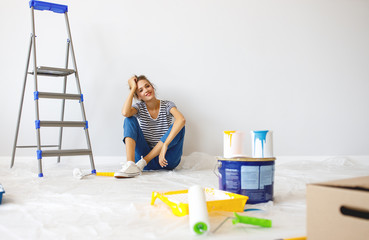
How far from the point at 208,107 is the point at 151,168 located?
2.64ft

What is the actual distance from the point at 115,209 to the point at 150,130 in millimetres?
1454

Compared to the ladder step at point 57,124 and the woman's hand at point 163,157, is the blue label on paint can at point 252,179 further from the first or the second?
the ladder step at point 57,124

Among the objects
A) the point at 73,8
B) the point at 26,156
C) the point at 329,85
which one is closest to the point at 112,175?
the point at 26,156

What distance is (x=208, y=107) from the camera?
310 centimetres

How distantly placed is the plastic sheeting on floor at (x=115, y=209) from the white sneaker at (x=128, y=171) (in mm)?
54

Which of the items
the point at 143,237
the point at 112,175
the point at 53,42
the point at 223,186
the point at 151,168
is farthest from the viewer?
the point at 53,42

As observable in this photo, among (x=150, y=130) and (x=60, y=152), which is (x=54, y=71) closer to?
(x=60, y=152)

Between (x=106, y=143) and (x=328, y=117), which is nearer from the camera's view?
(x=106, y=143)

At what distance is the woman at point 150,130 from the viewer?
247 centimetres

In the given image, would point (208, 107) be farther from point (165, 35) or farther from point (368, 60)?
point (368, 60)

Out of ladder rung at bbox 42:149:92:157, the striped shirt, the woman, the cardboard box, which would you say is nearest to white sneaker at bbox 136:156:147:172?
the woman

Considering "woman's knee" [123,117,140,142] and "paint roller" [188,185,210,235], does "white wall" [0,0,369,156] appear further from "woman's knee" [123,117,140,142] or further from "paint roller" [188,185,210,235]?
"paint roller" [188,185,210,235]

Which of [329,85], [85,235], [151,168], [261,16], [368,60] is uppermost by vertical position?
[261,16]

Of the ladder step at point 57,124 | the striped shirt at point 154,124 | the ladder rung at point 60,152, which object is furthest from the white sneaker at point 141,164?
the ladder step at point 57,124
